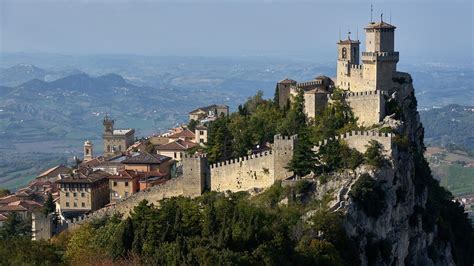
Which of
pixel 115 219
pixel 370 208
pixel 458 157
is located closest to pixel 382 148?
pixel 370 208

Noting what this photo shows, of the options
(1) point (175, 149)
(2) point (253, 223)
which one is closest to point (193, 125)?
(1) point (175, 149)

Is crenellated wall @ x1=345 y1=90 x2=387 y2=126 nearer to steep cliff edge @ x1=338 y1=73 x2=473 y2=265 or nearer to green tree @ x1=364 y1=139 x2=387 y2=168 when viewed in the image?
steep cliff edge @ x1=338 y1=73 x2=473 y2=265

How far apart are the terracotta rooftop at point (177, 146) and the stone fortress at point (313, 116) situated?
27.7ft

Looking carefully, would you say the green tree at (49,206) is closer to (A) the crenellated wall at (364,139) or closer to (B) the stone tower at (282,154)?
(B) the stone tower at (282,154)

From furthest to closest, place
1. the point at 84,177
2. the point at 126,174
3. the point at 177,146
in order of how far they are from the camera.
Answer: the point at 177,146 → the point at 126,174 → the point at 84,177

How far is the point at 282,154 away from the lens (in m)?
49.8

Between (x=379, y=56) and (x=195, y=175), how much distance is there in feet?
49.5

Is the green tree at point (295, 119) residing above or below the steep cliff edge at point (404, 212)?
above

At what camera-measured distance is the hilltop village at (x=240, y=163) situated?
164ft

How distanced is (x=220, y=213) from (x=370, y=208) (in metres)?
10.3

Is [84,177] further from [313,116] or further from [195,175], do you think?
[313,116]

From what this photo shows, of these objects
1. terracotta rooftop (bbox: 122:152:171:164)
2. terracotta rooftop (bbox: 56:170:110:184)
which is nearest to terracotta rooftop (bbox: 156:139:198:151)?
terracotta rooftop (bbox: 122:152:171:164)

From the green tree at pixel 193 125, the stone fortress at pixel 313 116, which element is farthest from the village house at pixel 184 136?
the stone fortress at pixel 313 116

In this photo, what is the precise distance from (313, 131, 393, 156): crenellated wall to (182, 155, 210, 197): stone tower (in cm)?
763
